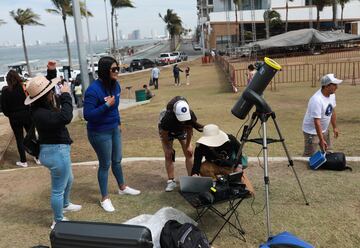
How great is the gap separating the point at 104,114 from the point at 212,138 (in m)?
1.17

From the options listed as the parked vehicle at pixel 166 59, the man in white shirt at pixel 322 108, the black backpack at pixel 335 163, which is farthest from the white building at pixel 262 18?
the black backpack at pixel 335 163

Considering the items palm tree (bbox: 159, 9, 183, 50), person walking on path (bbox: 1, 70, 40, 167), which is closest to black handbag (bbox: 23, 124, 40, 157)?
person walking on path (bbox: 1, 70, 40, 167)

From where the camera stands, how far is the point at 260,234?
4.02m

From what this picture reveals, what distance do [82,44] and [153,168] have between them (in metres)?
7.30

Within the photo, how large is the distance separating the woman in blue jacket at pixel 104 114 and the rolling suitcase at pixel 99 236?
1816mm

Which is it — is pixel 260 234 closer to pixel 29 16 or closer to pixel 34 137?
pixel 34 137

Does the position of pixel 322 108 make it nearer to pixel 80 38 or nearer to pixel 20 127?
pixel 20 127

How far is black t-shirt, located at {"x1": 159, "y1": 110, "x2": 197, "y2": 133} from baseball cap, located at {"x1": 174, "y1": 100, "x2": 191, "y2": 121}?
0.60ft

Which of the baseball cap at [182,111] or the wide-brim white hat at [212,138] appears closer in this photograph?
the wide-brim white hat at [212,138]

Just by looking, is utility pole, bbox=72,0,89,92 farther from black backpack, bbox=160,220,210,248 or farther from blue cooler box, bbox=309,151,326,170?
black backpack, bbox=160,220,210,248

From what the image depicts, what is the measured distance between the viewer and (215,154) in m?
4.46

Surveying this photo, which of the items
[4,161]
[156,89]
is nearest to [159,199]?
[4,161]

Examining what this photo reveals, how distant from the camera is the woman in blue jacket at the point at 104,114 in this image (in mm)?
4375

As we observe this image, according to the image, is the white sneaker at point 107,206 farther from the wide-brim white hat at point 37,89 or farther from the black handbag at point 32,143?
the wide-brim white hat at point 37,89
